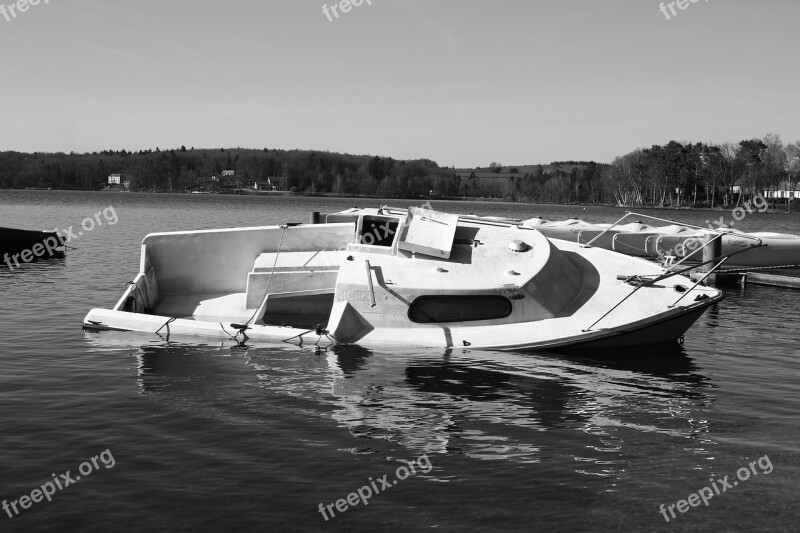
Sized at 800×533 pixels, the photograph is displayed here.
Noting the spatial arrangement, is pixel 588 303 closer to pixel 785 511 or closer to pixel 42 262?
pixel 785 511

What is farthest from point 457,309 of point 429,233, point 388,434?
point 388,434

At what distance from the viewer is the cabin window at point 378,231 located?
18.8 m

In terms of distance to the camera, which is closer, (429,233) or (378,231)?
(429,233)

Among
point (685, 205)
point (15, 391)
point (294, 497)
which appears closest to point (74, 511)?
point (294, 497)

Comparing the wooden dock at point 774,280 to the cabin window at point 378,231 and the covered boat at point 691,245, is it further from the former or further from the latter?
the cabin window at point 378,231

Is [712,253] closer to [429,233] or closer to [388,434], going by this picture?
[429,233]

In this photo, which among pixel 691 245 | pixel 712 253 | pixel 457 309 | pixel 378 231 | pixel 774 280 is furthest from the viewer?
pixel 691 245

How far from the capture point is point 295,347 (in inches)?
671

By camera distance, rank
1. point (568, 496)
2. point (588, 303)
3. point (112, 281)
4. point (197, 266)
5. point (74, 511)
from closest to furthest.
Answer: point (74, 511), point (568, 496), point (588, 303), point (197, 266), point (112, 281)

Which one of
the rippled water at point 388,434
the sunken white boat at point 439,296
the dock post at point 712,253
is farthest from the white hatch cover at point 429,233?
the dock post at point 712,253

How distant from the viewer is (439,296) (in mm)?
16047

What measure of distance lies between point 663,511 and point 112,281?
1006 inches

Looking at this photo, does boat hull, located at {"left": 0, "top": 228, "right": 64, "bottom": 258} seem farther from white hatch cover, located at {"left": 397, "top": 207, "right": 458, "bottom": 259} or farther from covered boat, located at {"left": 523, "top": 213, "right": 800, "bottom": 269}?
white hatch cover, located at {"left": 397, "top": 207, "right": 458, "bottom": 259}

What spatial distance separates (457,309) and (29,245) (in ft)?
98.1
